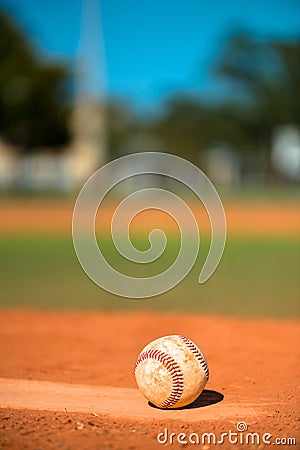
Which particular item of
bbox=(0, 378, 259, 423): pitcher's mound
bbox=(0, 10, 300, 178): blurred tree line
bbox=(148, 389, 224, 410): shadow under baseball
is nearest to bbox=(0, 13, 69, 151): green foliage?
bbox=(0, 10, 300, 178): blurred tree line

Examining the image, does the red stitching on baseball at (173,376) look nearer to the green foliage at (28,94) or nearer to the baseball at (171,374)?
the baseball at (171,374)

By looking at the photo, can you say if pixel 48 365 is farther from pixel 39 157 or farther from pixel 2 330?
pixel 39 157

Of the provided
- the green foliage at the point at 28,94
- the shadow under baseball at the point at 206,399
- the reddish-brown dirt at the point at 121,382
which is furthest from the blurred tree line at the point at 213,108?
the shadow under baseball at the point at 206,399

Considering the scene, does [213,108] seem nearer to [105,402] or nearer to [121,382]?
[121,382]

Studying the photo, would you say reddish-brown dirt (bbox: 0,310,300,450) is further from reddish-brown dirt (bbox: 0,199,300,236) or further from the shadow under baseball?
reddish-brown dirt (bbox: 0,199,300,236)

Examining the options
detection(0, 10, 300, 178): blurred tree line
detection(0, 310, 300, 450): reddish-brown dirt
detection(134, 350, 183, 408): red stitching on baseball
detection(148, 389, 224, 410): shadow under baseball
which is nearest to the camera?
detection(0, 310, 300, 450): reddish-brown dirt

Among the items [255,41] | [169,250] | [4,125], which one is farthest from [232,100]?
[169,250]

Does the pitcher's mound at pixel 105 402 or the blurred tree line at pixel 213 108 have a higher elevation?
the blurred tree line at pixel 213 108
